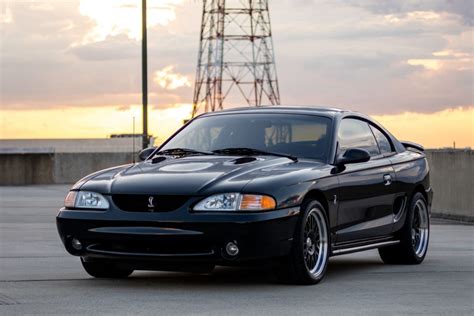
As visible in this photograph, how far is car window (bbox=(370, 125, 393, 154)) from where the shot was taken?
13.0 m

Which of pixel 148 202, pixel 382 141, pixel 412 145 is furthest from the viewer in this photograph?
pixel 412 145

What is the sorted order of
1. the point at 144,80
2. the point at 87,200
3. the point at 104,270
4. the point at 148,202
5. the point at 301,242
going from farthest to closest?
the point at 144,80, the point at 104,270, the point at 87,200, the point at 301,242, the point at 148,202

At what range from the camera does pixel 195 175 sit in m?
10.5

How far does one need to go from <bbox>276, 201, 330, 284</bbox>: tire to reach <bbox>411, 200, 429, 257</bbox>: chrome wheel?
2.32 m

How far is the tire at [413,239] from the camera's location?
42.5ft

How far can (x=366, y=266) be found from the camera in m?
12.9

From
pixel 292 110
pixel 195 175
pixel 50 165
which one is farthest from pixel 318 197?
pixel 50 165

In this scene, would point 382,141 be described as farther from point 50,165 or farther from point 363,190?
point 50,165

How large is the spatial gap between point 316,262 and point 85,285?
196cm

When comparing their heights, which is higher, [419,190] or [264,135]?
[264,135]

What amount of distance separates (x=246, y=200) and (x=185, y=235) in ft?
1.81

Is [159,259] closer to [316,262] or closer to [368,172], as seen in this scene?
[316,262]

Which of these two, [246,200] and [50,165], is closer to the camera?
[246,200]

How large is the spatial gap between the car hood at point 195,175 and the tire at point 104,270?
765mm
